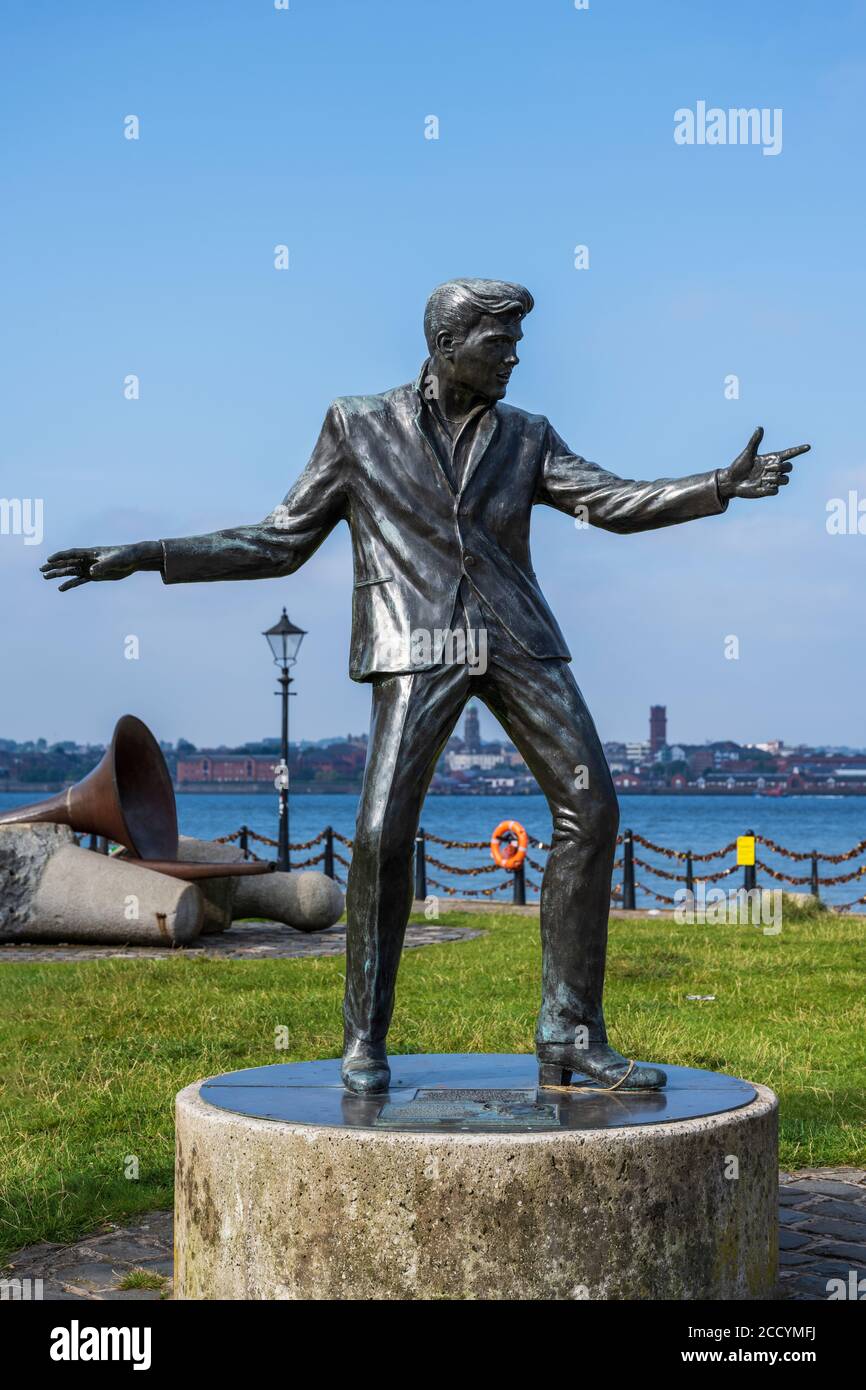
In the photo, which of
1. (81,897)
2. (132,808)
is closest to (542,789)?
(81,897)

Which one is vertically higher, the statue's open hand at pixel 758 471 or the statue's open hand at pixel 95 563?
the statue's open hand at pixel 758 471

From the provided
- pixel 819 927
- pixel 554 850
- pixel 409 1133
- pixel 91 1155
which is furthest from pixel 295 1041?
pixel 819 927

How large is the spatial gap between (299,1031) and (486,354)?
186 inches

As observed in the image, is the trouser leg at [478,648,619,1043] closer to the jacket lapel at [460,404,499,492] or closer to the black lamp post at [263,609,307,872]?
the jacket lapel at [460,404,499,492]

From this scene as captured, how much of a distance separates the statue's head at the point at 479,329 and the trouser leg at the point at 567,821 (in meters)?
0.77

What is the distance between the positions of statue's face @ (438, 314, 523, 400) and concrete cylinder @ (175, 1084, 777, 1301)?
2.00 meters

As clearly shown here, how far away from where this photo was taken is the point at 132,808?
14.9 meters

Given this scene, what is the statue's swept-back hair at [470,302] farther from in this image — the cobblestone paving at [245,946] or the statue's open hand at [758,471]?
the cobblestone paving at [245,946]

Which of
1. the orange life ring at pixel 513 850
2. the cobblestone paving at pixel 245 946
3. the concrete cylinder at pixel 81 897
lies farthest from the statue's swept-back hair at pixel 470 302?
the orange life ring at pixel 513 850

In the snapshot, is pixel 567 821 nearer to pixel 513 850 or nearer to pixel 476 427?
pixel 476 427

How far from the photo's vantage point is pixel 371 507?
462 cm

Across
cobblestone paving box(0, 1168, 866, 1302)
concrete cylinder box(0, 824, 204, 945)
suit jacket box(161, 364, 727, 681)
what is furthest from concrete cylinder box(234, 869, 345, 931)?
suit jacket box(161, 364, 727, 681)

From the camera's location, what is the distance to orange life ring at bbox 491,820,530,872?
766 inches

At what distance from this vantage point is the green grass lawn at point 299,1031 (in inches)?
233
